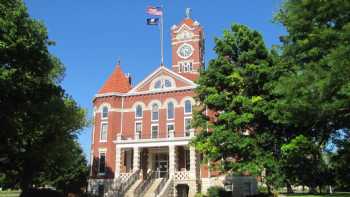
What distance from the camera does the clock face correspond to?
56.4 meters

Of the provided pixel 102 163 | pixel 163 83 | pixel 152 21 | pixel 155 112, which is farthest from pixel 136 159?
pixel 152 21

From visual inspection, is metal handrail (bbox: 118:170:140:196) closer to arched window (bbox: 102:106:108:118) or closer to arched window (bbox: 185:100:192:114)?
arched window (bbox: 185:100:192:114)

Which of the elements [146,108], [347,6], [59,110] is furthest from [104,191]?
[347,6]

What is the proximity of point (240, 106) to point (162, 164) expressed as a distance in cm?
2127

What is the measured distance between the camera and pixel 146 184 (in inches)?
1549

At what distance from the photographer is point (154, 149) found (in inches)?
1736

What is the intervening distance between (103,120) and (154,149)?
757 cm

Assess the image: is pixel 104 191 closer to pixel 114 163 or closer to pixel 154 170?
pixel 114 163

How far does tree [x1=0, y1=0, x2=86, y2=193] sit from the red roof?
20.8 meters

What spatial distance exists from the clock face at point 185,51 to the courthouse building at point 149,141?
23.5 feet

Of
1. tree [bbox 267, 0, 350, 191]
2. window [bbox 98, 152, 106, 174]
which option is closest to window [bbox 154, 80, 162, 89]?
window [bbox 98, 152, 106, 174]

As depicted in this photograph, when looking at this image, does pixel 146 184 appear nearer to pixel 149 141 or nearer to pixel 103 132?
pixel 149 141

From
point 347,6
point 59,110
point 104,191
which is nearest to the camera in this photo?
point 347,6

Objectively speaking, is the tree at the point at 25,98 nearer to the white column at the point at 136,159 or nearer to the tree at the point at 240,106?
the tree at the point at 240,106
